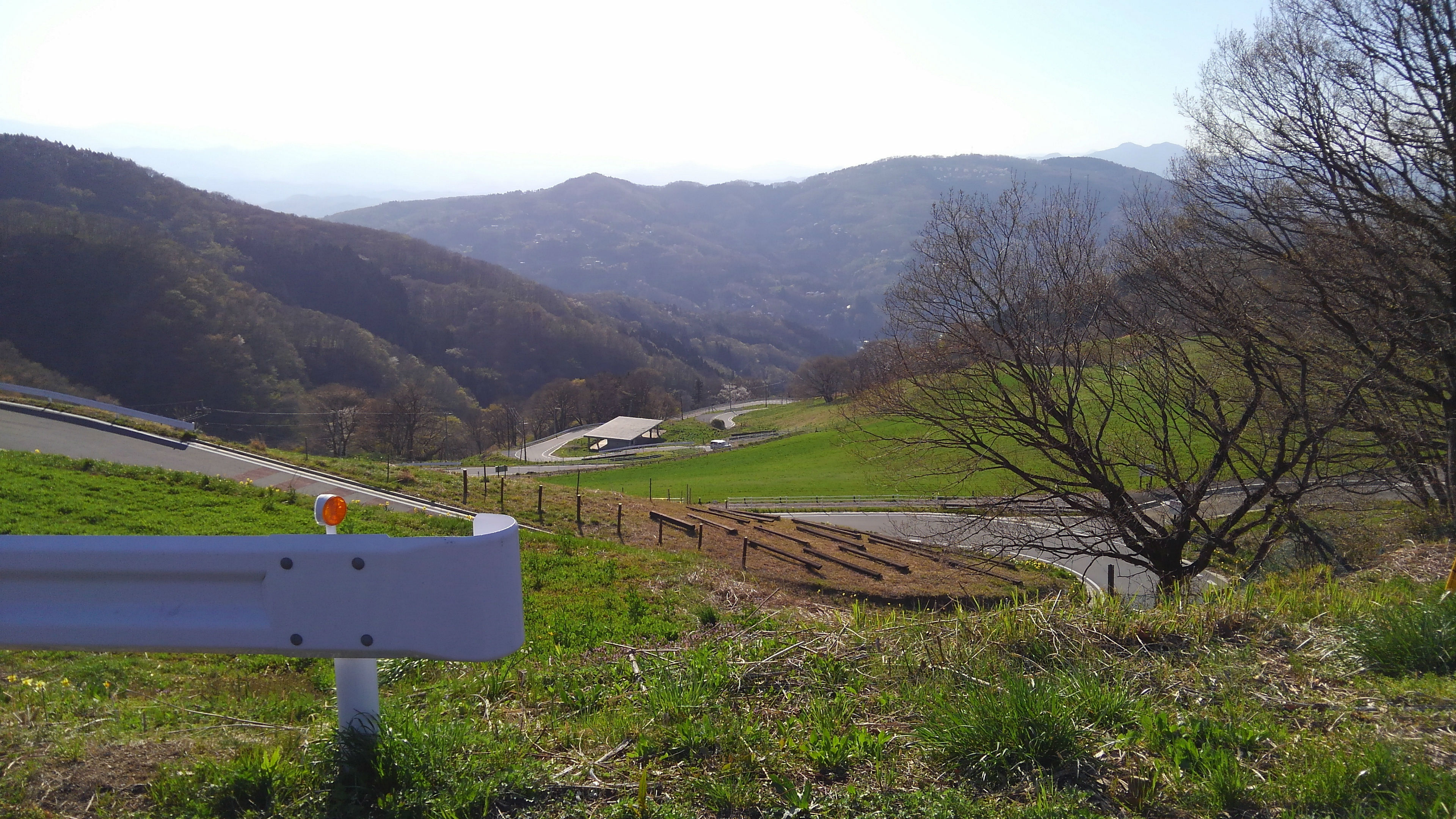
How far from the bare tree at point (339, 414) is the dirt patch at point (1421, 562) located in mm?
59394

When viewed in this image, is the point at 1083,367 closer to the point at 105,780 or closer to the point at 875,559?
the point at 875,559

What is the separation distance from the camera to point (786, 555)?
1641cm

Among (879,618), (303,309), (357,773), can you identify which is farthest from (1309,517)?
(303,309)

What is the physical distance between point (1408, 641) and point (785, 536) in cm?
1651

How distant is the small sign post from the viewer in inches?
107

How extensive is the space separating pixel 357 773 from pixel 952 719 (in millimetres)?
2044

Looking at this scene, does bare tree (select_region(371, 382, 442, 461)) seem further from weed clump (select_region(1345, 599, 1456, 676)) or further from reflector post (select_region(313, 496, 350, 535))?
weed clump (select_region(1345, 599, 1456, 676))

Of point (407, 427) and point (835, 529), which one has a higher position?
point (407, 427)

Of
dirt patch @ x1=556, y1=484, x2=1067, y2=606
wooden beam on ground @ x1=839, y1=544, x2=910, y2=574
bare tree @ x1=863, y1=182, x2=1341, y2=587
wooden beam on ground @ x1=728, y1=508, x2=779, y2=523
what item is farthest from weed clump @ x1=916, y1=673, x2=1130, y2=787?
wooden beam on ground @ x1=728, y1=508, x2=779, y2=523

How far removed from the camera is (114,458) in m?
19.5

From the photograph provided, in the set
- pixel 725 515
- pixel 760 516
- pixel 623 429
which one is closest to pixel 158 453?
pixel 725 515

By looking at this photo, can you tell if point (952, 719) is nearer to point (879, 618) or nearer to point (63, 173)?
point (879, 618)

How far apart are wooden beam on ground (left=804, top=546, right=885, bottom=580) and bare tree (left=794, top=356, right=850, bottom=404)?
244 feet

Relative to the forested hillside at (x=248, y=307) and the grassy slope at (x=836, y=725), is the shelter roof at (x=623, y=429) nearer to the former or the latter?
the forested hillside at (x=248, y=307)
